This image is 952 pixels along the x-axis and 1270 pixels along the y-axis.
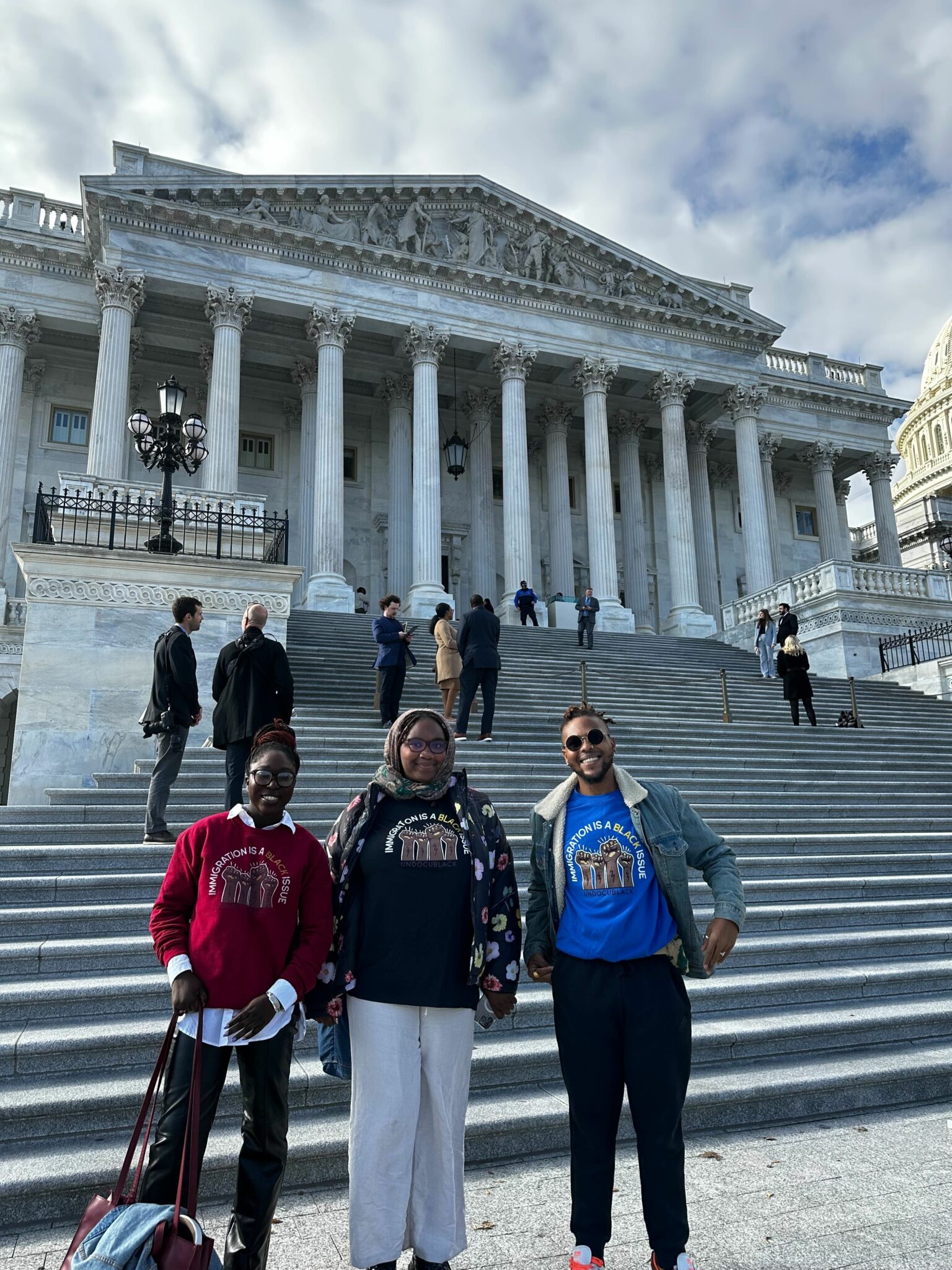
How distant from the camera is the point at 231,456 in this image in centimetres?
2423

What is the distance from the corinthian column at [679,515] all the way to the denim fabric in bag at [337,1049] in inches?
1042

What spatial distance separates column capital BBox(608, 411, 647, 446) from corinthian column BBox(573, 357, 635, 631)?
12.8 feet

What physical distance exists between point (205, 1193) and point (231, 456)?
22.2 m

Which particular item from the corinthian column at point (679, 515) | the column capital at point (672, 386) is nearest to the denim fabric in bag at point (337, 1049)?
the corinthian column at point (679, 515)

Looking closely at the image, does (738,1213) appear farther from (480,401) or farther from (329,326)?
(480,401)

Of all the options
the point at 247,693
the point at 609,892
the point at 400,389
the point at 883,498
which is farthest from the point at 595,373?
the point at 609,892

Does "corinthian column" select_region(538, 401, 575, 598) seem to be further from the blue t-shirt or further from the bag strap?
the bag strap

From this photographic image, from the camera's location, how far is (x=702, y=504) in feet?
115

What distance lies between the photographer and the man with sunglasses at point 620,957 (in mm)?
3203

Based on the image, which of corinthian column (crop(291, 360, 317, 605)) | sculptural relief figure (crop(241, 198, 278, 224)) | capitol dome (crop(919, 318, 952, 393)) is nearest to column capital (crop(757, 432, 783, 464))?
corinthian column (crop(291, 360, 317, 605))

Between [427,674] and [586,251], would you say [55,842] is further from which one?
[586,251]

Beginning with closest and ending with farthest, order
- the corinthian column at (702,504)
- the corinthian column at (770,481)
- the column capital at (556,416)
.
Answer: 1. the column capital at (556,416)
2. the corinthian column at (702,504)
3. the corinthian column at (770,481)

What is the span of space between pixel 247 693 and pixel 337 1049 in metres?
4.64

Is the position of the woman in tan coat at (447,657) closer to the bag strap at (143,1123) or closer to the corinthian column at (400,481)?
the bag strap at (143,1123)
